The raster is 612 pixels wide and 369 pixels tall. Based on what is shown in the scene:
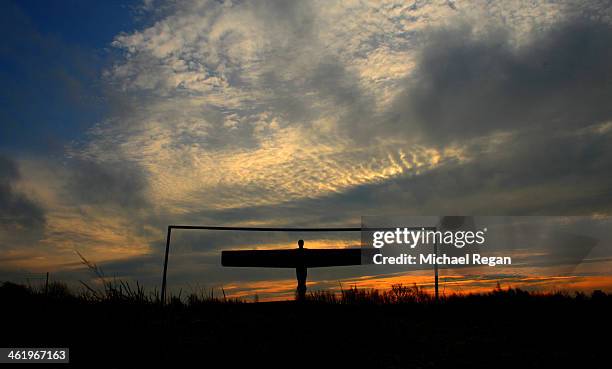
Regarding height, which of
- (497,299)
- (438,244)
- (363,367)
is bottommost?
(363,367)

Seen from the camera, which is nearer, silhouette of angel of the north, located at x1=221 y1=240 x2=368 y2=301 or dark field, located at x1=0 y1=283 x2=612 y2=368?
dark field, located at x1=0 y1=283 x2=612 y2=368

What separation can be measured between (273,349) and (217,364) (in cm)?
65

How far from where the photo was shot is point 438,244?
30.6ft

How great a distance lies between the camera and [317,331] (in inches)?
229

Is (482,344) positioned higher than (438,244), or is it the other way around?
(438,244)

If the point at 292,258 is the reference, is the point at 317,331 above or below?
below

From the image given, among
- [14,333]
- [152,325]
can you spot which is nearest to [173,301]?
[152,325]

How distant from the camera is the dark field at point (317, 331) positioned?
4984mm

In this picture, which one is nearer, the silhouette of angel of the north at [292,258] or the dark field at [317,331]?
the dark field at [317,331]

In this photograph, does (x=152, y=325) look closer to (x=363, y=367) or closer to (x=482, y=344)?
(x=363, y=367)

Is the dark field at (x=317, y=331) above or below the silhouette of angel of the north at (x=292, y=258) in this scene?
below

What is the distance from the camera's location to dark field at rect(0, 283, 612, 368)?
498 centimetres

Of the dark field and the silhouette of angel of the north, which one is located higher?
the silhouette of angel of the north

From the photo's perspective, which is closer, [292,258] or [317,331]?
[317,331]
